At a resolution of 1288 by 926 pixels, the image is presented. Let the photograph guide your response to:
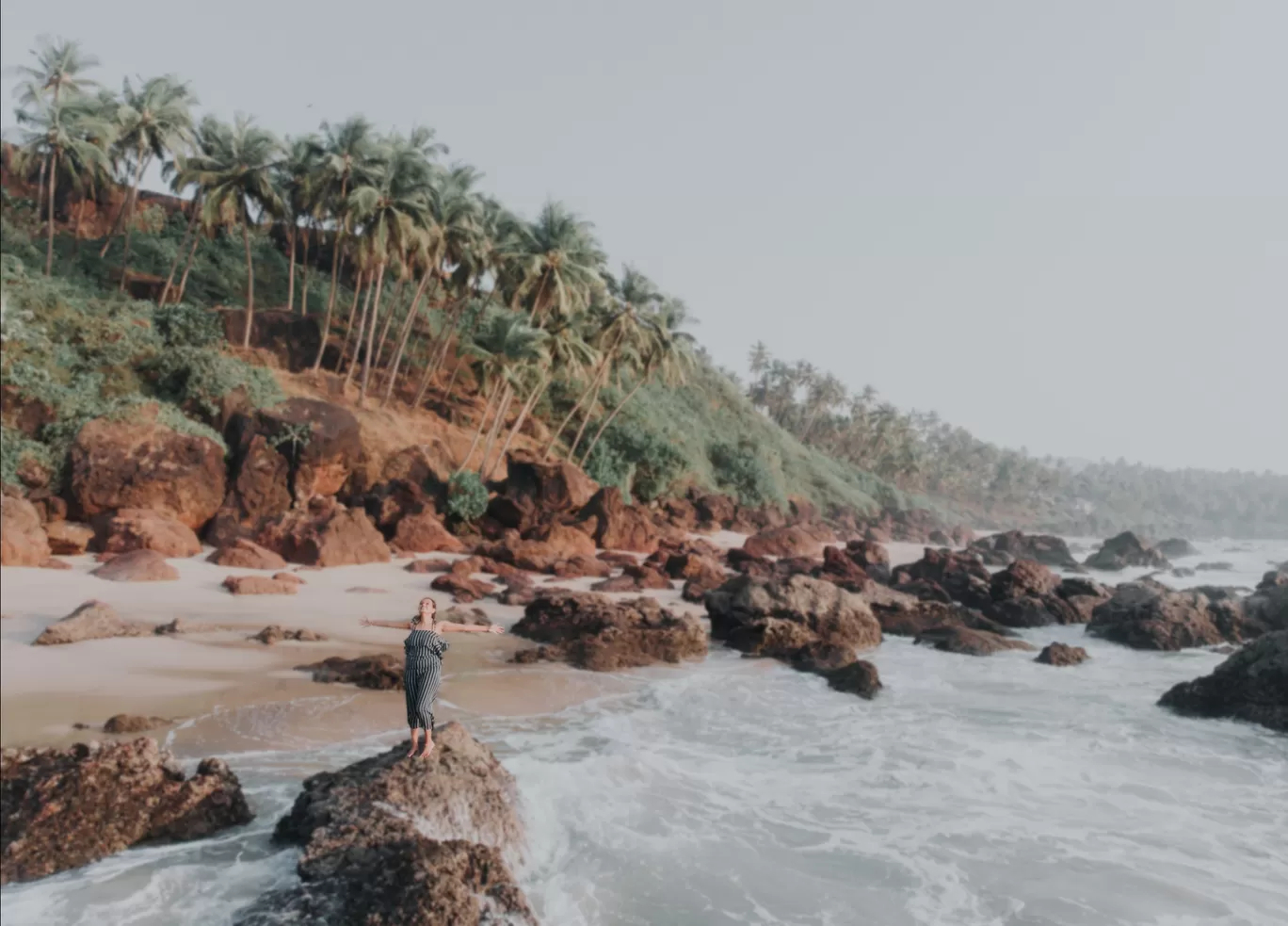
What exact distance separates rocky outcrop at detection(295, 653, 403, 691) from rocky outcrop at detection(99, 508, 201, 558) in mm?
10839

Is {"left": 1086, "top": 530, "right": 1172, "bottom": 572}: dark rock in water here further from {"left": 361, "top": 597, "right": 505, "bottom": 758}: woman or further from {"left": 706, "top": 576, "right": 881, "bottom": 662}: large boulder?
{"left": 361, "top": 597, "right": 505, "bottom": 758}: woman

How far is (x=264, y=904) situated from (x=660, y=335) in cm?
3930

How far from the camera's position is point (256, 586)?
64.1 feet

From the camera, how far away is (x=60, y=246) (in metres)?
43.0

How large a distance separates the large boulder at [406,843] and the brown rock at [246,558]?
52.4 feet

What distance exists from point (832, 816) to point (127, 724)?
30.8ft

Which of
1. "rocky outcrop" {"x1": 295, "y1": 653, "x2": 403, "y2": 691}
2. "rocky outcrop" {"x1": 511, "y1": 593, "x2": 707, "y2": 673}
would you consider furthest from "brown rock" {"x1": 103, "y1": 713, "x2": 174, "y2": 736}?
"rocky outcrop" {"x1": 511, "y1": 593, "x2": 707, "y2": 673}

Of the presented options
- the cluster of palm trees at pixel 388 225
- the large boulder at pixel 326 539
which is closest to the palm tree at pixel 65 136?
the cluster of palm trees at pixel 388 225

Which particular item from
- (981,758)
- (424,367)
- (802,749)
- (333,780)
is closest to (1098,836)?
(981,758)

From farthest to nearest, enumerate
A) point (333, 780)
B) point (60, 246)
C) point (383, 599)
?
1. point (60, 246)
2. point (383, 599)
3. point (333, 780)

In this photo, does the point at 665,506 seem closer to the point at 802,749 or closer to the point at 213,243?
the point at 213,243

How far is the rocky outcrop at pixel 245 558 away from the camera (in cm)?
2205

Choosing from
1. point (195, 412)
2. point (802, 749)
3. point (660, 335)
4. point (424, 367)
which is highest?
point (660, 335)

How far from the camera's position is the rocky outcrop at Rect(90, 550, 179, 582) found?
19344 millimetres
